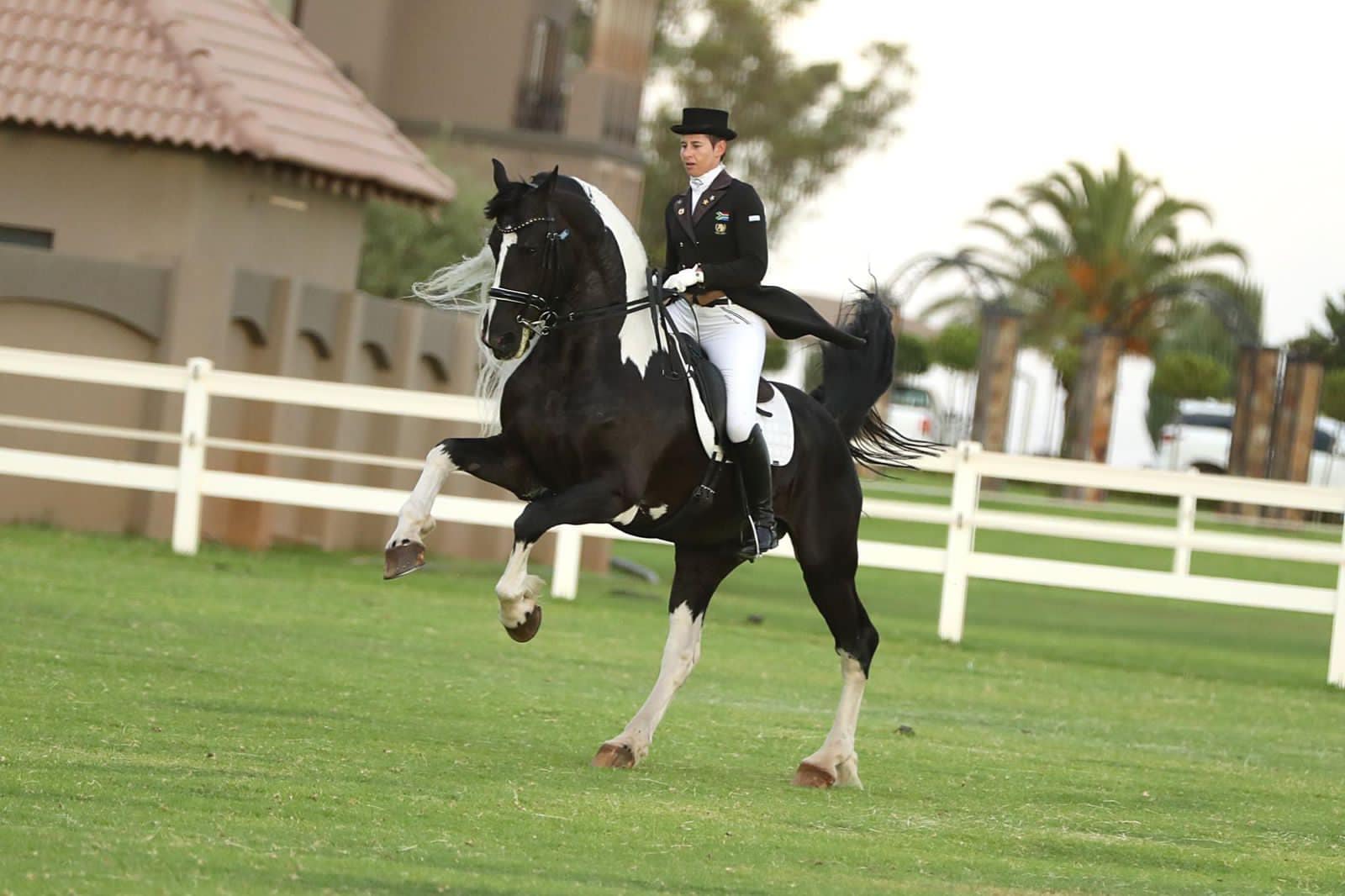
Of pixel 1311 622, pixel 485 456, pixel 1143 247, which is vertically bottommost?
pixel 1311 622

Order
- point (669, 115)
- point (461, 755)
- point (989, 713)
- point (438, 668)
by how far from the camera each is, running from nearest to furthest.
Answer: point (461, 755) < point (438, 668) < point (989, 713) < point (669, 115)

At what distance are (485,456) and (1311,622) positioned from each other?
16491 mm

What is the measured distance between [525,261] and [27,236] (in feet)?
44.3

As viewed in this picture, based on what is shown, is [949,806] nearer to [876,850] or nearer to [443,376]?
[876,850]

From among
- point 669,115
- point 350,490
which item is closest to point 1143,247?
point 669,115

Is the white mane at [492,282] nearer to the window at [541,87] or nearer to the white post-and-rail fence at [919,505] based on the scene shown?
the white post-and-rail fence at [919,505]

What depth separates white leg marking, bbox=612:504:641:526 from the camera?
8.52 metres

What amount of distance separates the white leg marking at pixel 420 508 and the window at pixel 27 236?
1319cm

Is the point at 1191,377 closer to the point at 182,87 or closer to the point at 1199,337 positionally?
the point at 1199,337

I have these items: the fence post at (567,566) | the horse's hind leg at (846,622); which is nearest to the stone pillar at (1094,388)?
the fence post at (567,566)

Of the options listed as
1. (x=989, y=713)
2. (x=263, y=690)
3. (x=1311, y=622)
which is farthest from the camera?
(x=1311, y=622)

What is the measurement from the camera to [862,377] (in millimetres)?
10602

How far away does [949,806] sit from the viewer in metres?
8.44

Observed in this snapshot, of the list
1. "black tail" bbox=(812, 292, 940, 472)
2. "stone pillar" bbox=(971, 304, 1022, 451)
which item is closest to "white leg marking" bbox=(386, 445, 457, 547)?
"black tail" bbox=(812, 292, 940, 472)
